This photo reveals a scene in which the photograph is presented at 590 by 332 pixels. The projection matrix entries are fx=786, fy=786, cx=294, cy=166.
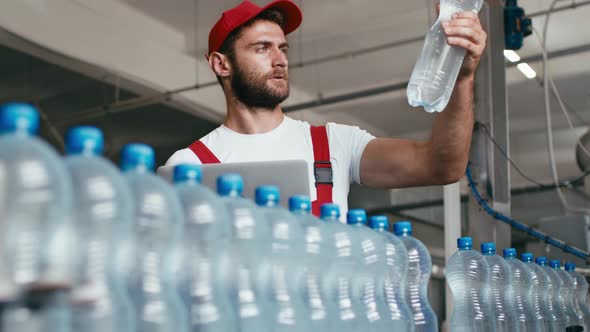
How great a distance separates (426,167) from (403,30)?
5.31 meters

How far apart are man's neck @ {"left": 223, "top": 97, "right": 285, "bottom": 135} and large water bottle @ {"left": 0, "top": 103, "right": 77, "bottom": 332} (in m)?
1.59

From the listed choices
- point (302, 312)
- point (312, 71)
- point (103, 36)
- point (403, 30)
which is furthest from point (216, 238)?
point (312, 71)

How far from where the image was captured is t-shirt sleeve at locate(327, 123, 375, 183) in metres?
2.35

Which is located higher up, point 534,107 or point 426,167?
point 534,107

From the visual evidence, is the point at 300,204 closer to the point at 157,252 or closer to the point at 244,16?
the point at 157,252

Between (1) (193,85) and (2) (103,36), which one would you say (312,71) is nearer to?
(1) (193,85)

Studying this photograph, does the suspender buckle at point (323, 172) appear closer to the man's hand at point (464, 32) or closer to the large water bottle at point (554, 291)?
the man's hand at point (464, 32)

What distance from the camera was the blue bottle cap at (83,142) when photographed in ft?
3.05

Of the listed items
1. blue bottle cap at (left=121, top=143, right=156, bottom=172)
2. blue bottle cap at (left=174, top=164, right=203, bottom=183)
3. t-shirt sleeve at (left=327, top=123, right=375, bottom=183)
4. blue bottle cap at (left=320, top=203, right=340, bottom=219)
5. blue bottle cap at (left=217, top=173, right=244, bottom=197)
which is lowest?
blue bottle cap at (left=320, top=203, right=340, bottom=219)

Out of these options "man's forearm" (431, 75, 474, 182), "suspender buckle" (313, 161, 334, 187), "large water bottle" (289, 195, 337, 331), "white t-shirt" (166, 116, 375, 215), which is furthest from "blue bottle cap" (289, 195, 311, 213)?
"white t-shirt" (166, 116, 375, 215)

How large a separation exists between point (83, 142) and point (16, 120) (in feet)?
0.33

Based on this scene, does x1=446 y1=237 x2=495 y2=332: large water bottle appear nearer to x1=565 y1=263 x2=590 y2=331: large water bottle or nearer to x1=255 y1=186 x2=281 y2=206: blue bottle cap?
x1=565 y1=263 x2=590 y2=331: large water bottle

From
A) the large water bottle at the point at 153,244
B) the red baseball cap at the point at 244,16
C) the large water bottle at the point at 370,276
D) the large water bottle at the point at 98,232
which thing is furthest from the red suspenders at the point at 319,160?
the large water bottle at the point at 98,232

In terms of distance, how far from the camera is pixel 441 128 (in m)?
2.10
